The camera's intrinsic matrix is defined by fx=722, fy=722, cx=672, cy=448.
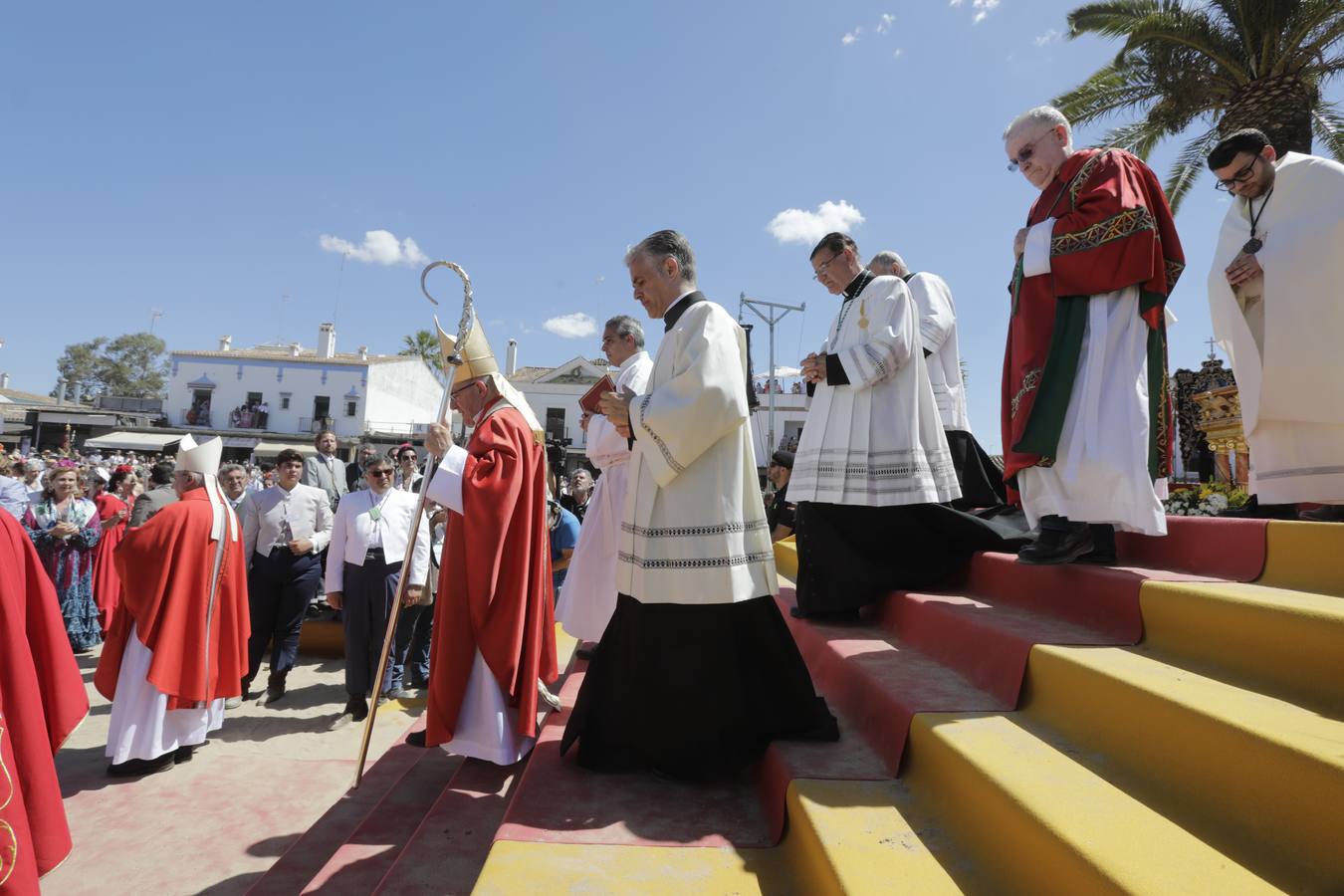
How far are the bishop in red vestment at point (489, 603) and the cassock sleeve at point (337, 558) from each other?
282 centimetres

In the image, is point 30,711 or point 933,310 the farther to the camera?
point 933,310

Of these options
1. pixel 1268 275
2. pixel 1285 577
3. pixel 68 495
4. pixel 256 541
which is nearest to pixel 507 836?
pixel 1285 577

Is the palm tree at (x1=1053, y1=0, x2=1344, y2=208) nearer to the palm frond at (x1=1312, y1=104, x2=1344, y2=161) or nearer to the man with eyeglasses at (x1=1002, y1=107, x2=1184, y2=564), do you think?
the palm frond at (x1=1312, y1=104, x2=1344, y2=161)

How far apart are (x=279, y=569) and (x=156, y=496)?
1.92m

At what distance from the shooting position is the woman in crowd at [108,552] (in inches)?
313

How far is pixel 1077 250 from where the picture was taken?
9.86 ft

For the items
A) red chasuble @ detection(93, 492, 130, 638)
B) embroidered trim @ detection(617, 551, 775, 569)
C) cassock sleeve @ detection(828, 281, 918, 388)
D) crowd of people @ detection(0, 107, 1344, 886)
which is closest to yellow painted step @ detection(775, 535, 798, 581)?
crowd of people @ detection(0, 107, 1344, 886)

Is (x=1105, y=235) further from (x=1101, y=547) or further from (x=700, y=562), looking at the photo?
(x=700, y=562)

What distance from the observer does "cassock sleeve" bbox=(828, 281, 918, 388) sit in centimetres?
356

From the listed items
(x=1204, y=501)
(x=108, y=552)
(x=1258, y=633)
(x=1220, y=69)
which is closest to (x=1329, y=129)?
(x=1220, y=69)

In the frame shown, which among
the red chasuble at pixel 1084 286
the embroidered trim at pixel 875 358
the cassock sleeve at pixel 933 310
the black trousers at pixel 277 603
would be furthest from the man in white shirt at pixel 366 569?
the red chasuble at pixel 1084 286

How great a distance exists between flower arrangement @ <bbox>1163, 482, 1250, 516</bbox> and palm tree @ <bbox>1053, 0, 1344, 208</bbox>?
5.71 metres

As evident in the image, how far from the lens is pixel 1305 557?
2.36m

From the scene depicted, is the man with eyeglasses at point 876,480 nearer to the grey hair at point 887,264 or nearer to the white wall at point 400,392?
the grey hair at point 887,264
